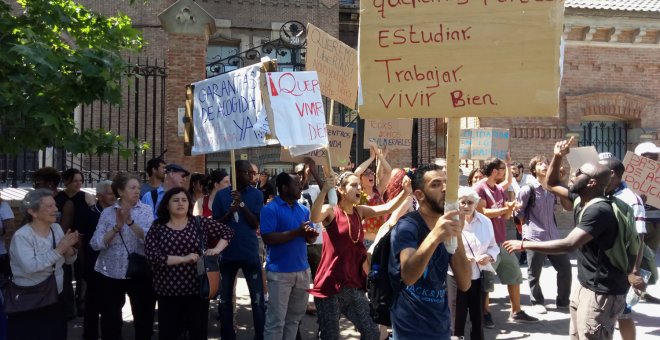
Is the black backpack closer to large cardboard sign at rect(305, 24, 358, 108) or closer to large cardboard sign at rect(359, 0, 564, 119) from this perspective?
large cardboard sign at rect(359, 0, 564, 119)

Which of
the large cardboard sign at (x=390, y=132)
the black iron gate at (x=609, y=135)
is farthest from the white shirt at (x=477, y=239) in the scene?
the black iron gate at (x=609, y=135)

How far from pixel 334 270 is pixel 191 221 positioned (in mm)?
1343

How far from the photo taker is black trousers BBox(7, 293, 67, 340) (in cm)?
536

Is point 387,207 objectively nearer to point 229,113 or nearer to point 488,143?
point 229,113

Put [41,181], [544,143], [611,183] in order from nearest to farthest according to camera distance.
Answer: [611,183]
[41,181]
[544,143]

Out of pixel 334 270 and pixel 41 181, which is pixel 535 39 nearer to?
pixel 334 270

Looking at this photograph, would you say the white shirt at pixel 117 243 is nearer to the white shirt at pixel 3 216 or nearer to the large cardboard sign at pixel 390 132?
the white shirt at pixel 3 216

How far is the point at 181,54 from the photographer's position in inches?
432

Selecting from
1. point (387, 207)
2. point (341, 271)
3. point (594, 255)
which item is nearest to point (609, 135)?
point (387, 207)

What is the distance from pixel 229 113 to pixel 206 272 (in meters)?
1.79

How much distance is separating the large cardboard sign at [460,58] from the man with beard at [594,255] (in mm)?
1676

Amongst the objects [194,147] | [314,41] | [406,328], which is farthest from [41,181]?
[406,328]

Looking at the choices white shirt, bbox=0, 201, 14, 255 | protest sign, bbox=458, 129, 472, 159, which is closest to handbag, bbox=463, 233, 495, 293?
white shirt, bbox=0, 201, 14, 255

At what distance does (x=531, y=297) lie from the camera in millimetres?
8562
